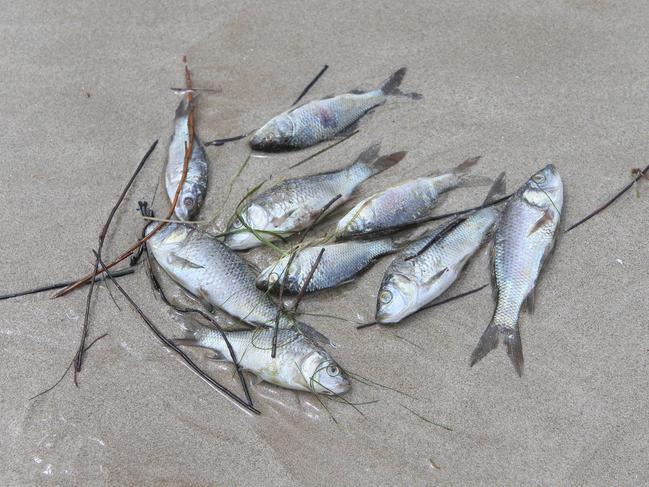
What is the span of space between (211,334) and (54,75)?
273 centimetres

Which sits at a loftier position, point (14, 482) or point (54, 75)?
point (54, 75)

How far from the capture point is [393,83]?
14.5 feet

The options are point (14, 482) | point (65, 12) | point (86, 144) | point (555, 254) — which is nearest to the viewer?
point (14, 482)

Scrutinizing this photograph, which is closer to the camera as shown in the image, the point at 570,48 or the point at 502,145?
the point at 502,145

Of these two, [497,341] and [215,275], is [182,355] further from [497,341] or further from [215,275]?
[497,341]

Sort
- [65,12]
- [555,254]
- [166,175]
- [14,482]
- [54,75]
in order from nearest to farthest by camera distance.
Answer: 1. [14,482]
2. [555,254]
3. [166,175]
4. [54,75]
5. [65,12]

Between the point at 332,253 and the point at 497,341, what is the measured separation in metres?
1.11

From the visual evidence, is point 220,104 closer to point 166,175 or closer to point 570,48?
point 166,175

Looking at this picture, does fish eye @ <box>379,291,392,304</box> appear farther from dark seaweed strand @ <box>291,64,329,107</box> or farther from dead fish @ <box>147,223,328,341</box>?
dark seaweed strand @ <box>291,64,329,107</box>

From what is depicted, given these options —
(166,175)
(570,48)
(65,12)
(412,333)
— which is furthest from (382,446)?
(65,12)

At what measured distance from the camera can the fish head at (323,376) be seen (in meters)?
3.12

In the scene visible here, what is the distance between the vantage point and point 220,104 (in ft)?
14.4

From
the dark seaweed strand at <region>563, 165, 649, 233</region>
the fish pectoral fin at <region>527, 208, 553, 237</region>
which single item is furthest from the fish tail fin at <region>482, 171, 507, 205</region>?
the dark seaweed strand at <region>563, 165, 649, 233</region>

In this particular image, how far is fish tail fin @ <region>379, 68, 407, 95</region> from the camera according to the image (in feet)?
14.4
